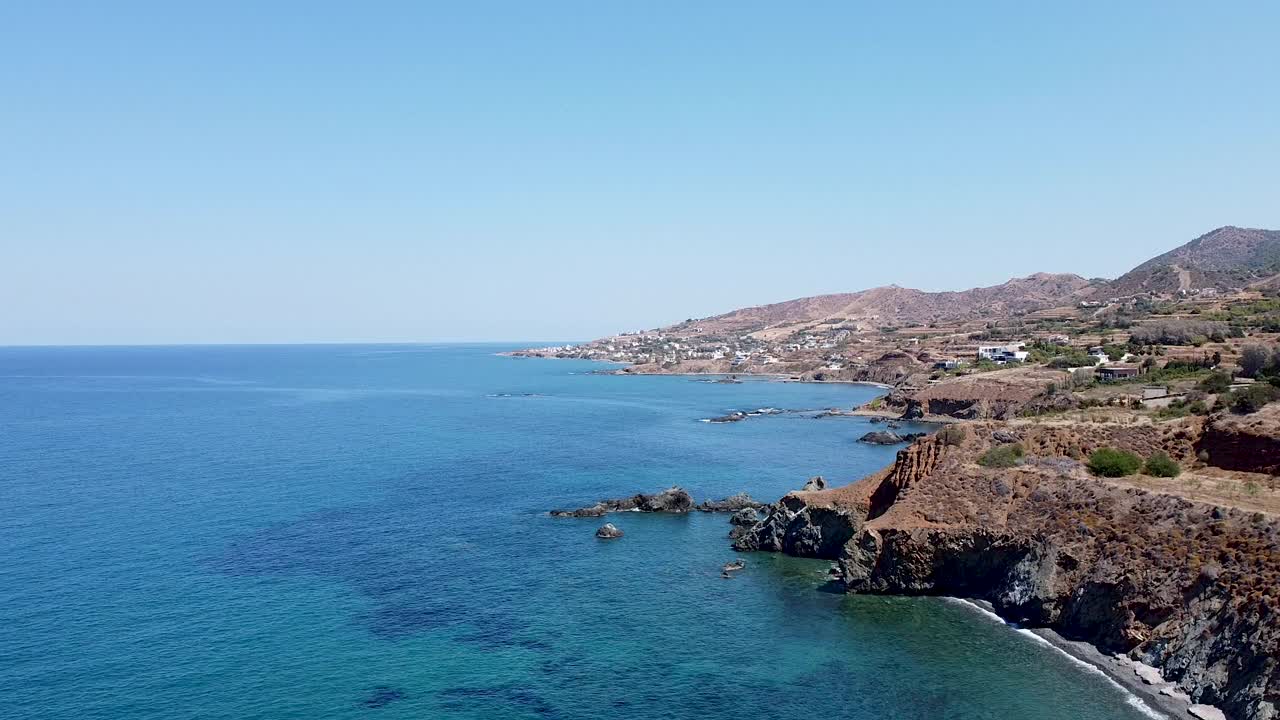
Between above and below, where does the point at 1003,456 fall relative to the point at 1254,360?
below

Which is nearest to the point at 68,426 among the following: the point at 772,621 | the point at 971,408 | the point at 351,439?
the point at 351,439

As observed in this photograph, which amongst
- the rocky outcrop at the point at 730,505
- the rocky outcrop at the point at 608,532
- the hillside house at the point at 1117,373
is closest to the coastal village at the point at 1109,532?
the rocky outcrop at the point at 730,505

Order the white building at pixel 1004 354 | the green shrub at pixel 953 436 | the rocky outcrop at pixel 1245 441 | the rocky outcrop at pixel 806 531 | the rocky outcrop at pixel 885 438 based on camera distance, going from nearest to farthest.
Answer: the rocky outcrop at pixel 1245 441 < the green shrub at pixel 953 436 < the rocky outcrop at pixel 806 531 < the rocky outcrop at pixel 885 438 < the white building at pixel 1004 354

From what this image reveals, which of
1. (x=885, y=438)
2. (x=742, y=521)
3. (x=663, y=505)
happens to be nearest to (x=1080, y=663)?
(x=742, y=521)

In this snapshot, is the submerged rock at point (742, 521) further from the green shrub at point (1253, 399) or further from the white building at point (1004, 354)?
the white building at point (1004, 354)

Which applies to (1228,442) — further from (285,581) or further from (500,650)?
(285,581)

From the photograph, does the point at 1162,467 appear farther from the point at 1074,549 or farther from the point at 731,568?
the point at 731,568

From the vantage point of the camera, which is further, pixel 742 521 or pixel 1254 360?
pixel 1254 360

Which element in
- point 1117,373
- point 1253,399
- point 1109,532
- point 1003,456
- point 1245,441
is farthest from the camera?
point 1117,373

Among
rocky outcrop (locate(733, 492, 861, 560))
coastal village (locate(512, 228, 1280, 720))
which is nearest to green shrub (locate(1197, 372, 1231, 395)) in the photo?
coastal village (locate(512, 228, 1280, 720))
